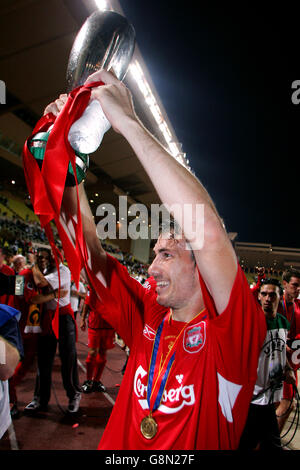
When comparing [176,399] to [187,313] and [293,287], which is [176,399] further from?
[293,287]

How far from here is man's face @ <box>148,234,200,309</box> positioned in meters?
1.30

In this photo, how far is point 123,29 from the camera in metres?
1.35

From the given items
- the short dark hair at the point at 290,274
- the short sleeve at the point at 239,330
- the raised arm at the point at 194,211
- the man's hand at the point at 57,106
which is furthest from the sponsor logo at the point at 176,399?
the short dark hair at the point at 290,274

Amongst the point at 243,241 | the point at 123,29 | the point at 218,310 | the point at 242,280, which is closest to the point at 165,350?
the point at 218,310

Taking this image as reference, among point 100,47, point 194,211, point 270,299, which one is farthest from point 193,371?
point 270,299

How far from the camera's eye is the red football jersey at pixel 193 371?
0.88 m

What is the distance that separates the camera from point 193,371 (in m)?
1.13

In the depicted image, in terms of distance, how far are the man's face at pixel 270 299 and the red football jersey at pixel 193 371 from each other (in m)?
2.29

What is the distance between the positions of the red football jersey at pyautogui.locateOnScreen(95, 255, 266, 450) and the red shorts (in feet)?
13.4

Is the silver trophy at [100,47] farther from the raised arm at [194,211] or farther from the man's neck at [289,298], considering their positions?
the man's neck at [289,298]

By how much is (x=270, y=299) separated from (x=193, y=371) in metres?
2.57

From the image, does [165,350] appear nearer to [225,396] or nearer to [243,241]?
[225,396]

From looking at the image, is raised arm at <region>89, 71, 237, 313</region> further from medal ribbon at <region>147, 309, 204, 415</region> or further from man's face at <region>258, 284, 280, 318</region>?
man's face at <region>258, 284, 280, 318</region>
